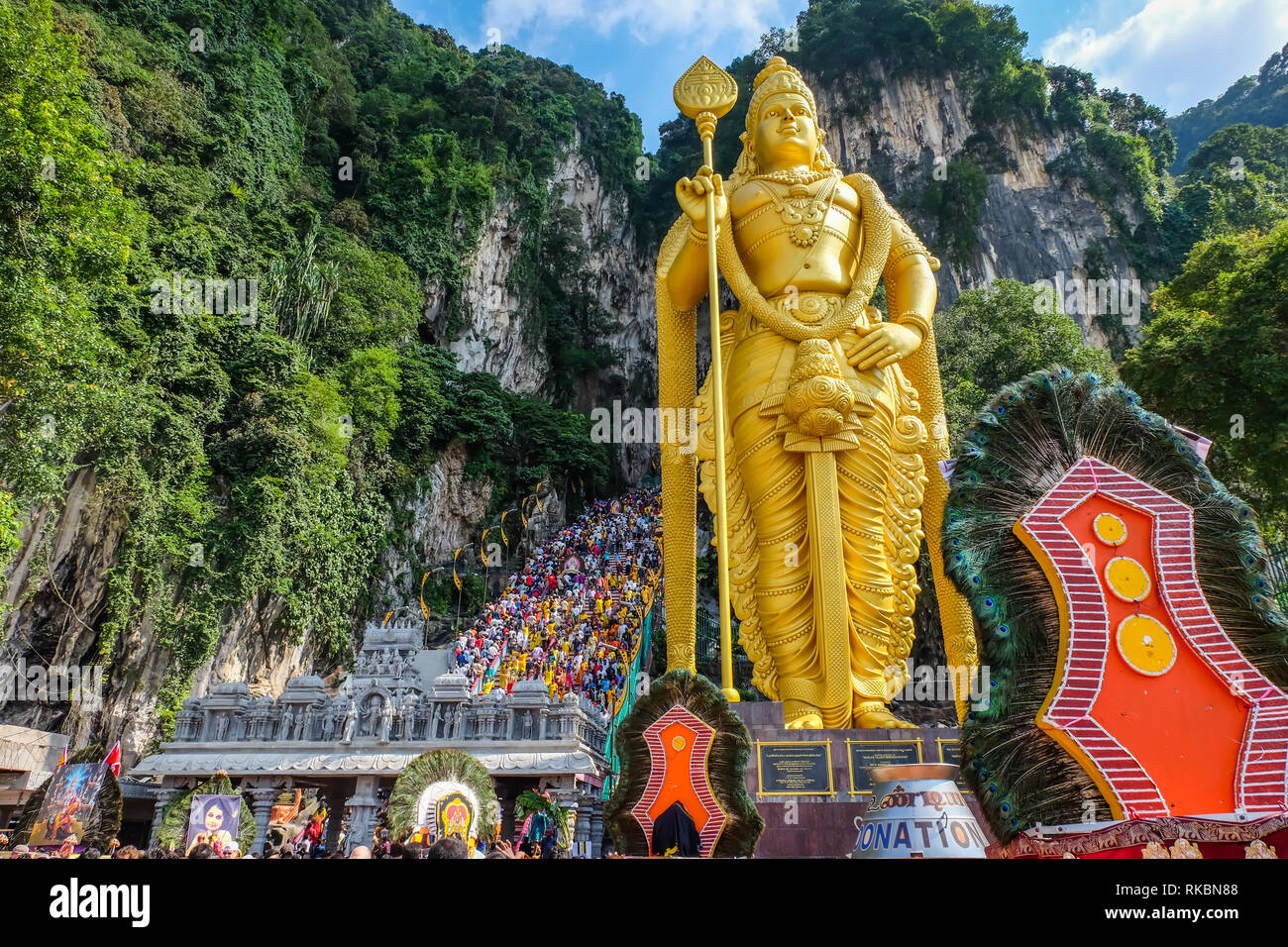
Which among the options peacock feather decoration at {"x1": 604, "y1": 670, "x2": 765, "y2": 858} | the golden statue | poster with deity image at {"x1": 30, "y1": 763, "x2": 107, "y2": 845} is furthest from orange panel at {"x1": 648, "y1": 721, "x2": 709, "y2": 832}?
poster with deity image at {"x1": 30, "y1": 763, "x2": 107, "y2": 845}

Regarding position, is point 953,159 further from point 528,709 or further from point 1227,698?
point 1227,698

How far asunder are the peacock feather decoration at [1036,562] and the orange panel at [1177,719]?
0.55 feet

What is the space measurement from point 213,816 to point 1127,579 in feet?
18.5

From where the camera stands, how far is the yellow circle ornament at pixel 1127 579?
2.82 meters

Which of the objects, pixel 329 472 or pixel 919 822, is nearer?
pixel 919 822

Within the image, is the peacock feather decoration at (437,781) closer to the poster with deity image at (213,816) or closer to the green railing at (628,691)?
the green railing at (628,691)

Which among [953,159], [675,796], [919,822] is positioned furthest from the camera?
[953,159]

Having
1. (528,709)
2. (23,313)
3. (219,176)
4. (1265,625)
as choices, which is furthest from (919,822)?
(219,176)

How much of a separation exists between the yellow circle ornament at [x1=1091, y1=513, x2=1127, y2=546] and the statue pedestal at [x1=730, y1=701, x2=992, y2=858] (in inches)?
68.6

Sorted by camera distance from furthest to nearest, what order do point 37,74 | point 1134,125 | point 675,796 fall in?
point 1134,125 → point 37,74 → point 675,796

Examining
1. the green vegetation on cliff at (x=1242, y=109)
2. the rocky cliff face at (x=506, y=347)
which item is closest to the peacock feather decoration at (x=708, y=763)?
the rocky cliff face at (x=506, y=347)

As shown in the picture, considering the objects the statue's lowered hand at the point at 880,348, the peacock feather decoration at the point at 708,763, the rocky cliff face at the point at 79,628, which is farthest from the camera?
the rocky cliff face at the point at 79,628

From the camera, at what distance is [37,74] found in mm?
8594
